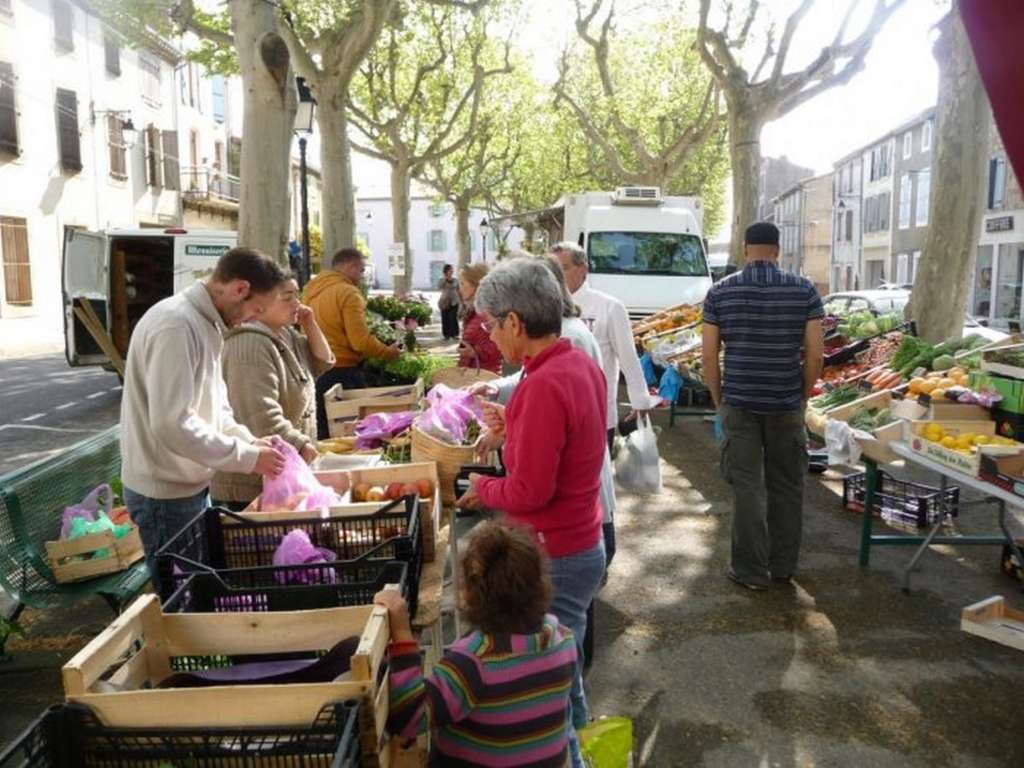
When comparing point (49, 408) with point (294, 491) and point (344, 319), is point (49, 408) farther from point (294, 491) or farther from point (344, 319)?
point (294, 491)

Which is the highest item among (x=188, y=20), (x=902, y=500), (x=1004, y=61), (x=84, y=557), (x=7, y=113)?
(x=7, y=113)

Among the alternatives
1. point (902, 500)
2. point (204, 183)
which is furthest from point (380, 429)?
point (204, 183)

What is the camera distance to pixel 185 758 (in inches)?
69.6

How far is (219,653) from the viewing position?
225 centimetres

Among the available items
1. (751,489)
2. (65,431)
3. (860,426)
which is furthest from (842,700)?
(65,431)

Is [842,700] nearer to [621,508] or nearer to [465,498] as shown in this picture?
[465,498]

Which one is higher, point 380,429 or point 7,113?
point 7,113

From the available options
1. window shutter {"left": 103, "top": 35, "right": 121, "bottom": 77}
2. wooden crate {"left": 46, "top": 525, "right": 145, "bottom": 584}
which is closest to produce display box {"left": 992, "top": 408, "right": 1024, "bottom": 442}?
wooden crate {"left": 46, "top": 525, "right": 145, "bottom": 584}

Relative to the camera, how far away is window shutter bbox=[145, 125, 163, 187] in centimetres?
2853

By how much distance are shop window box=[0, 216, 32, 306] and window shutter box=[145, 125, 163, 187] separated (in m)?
7.88

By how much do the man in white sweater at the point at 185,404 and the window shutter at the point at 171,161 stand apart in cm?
2949

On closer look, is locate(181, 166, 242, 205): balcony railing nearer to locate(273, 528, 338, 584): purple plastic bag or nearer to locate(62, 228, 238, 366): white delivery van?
locate(62, 228, 238, 366): white delivery van

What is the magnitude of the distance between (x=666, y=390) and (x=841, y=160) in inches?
1953

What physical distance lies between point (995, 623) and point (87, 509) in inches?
183
